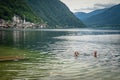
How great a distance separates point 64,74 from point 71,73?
78.9 inches

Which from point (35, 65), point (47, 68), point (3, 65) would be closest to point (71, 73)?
point (47, 68)

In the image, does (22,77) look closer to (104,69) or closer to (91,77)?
(91,77)

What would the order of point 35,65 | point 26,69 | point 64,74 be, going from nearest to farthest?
point 64,74, point 26,69, point 35,65

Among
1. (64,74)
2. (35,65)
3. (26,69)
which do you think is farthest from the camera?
(35,65)

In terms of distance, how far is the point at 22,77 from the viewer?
51906 millimetres

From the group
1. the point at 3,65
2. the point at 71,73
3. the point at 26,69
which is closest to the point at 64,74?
the point at 71,73

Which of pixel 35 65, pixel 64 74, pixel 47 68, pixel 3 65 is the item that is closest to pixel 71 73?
pixel 64 74

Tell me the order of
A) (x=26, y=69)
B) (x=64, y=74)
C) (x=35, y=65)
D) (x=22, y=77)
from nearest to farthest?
(x=22, y=77), (x=64, y=74), (x=26, y=69), (x=35, y=65)

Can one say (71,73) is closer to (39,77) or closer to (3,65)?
(39,77)

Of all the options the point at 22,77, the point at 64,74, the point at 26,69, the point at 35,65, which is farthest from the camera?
the point at 35,65

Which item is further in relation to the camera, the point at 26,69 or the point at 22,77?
the point at 26,69

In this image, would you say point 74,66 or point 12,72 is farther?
point 74,66

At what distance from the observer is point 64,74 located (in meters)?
56.1

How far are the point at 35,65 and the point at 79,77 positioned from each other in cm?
1621
